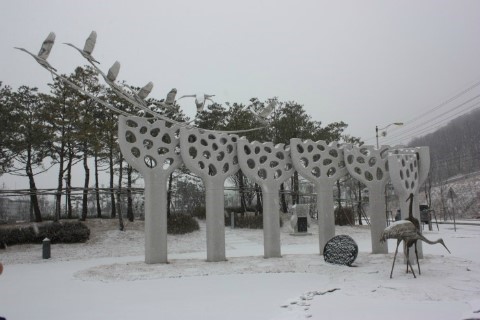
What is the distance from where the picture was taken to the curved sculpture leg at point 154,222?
37.1 ft

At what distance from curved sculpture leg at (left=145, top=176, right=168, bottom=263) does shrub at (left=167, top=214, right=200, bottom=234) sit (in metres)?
8.17

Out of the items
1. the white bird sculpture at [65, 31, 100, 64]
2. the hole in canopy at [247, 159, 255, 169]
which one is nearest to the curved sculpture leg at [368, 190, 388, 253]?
the hole in canopy at [247, 159, 255, 169]

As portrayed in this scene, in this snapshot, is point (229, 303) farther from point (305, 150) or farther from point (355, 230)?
point (355, 230)

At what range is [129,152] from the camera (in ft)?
36.7

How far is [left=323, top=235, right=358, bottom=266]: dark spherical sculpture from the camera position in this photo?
33.2 feet

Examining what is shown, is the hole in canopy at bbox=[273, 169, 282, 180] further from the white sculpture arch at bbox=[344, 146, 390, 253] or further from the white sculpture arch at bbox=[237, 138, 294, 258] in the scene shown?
the white sculpture arch at bbox=[344, 146, 390, 253]

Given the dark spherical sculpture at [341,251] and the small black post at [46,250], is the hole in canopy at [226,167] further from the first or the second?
the small black post at [46,250]

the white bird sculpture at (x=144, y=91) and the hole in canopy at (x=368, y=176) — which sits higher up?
the white bird sculpture at (x=144, y=91)

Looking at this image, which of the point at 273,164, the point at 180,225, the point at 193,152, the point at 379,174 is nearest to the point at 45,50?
the point at 193,152

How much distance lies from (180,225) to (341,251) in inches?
439

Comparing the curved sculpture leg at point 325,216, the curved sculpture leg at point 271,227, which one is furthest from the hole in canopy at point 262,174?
the curved sculpture leg at point 325,216

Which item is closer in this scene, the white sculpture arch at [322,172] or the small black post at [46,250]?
the white sculpture arch at [322,172]

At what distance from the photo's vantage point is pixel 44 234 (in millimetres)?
15961

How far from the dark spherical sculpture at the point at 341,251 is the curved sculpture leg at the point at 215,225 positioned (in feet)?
10.2
